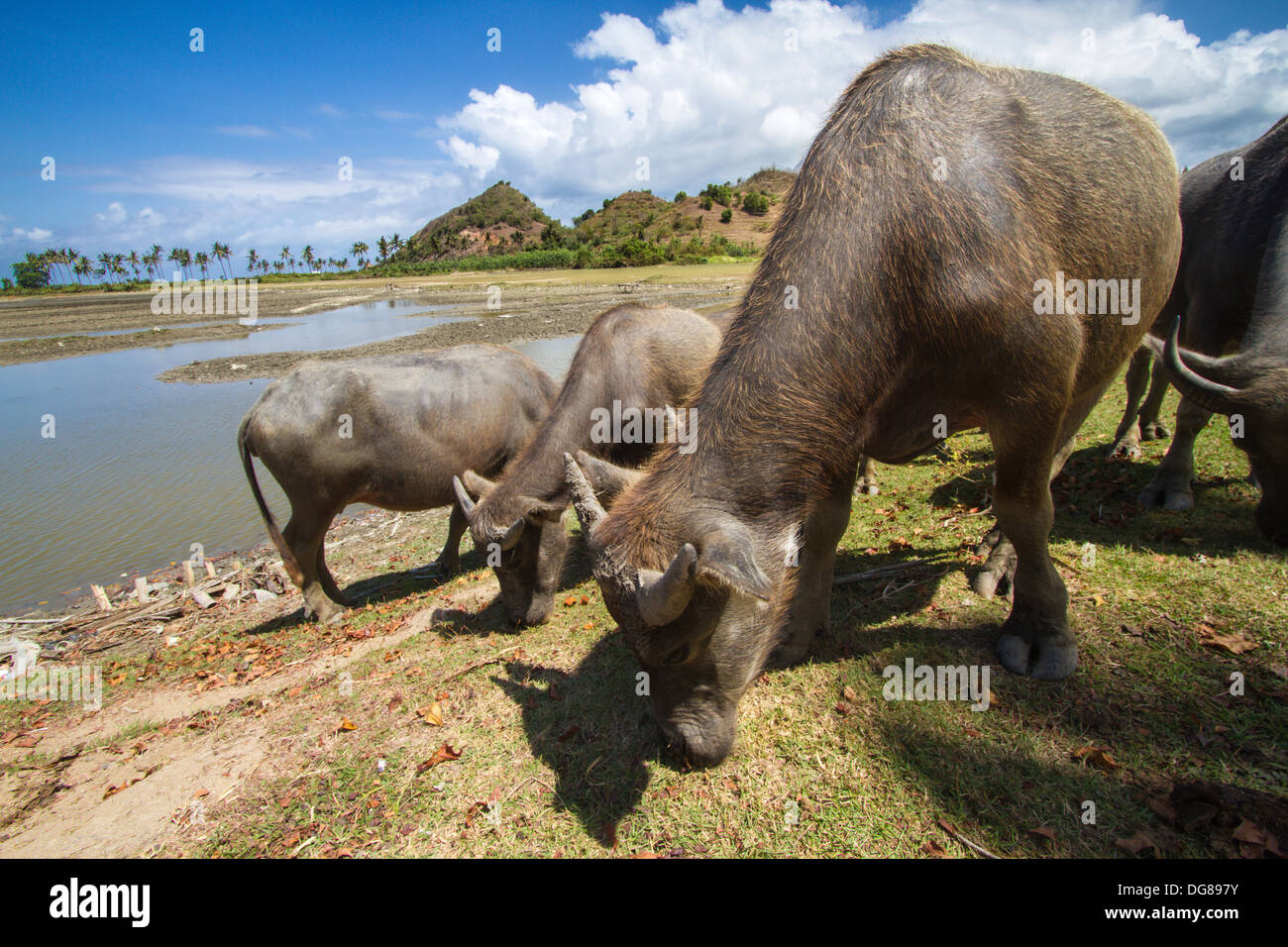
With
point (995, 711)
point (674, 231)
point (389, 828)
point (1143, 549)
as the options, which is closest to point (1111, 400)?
point (1143, 549)

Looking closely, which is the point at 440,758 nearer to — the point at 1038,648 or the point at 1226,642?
the point at 1038,648

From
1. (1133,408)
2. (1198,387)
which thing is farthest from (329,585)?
(1133,408)

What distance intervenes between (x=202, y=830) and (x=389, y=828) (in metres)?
1.25

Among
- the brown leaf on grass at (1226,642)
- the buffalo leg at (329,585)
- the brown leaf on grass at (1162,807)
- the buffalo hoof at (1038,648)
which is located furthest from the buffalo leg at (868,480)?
the buffalo leg at (329,585)

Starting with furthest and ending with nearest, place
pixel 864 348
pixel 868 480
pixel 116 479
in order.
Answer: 1. pixel 116 479
2. pixel 868 480
3. pixel 864 348

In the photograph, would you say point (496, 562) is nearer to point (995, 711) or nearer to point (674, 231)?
point (995, 711)

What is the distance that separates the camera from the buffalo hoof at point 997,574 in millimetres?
4973

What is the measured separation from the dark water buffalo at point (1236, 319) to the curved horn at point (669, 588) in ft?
13.5

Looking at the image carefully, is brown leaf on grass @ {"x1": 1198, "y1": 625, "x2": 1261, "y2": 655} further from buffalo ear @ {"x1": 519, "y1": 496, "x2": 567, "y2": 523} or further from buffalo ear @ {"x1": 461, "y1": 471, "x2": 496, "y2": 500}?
buffalo ear @ {"x1": 461, "y1": 471, "x2": 496, "y2": 500}

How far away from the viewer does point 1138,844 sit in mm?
2787

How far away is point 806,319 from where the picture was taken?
3.35 metres

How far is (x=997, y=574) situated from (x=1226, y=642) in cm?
141

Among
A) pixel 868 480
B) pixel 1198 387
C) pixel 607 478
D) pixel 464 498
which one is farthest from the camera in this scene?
pixel 868 480

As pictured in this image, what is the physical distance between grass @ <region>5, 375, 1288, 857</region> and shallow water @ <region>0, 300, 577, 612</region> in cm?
705
